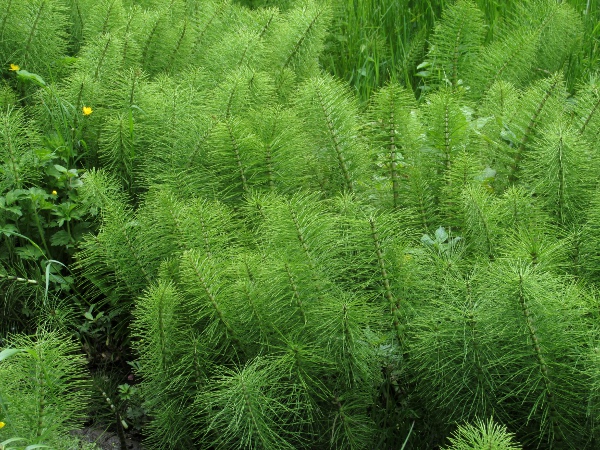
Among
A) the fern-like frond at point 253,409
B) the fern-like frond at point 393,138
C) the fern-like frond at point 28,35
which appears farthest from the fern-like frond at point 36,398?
the fern-like frond at point 28,35

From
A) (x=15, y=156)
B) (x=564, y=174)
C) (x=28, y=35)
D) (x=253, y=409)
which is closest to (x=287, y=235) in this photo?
(x=253, y=409)

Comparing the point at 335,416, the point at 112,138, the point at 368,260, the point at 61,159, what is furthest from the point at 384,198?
the point at 61,159

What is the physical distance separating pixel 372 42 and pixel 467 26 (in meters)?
0.75

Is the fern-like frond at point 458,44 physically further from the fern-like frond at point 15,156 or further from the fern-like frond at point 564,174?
the fern-like frond at point 15,156

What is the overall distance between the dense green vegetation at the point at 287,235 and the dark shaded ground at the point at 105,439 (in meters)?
0.04

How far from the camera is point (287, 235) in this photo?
2307 mm

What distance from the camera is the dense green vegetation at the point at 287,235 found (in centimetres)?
216

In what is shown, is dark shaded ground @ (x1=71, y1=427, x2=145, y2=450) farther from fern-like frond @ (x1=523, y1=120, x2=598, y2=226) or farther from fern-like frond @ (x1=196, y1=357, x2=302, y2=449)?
fern-like frond @ (x1=523, y1=120, x2=598, y2=226)

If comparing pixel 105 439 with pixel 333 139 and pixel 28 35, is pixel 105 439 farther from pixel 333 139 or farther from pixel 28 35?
pixel 28 35

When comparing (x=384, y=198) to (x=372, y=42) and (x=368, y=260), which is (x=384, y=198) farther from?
(x=372, y=42)

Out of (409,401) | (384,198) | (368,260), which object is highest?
(368,260)

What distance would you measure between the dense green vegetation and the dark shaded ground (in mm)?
42

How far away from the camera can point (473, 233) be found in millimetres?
2609

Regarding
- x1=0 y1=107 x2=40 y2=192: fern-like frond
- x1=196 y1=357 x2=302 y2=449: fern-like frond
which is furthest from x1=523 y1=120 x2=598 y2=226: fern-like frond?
x1=0 y1=107 x2=40 y2=192: fern-like frond
